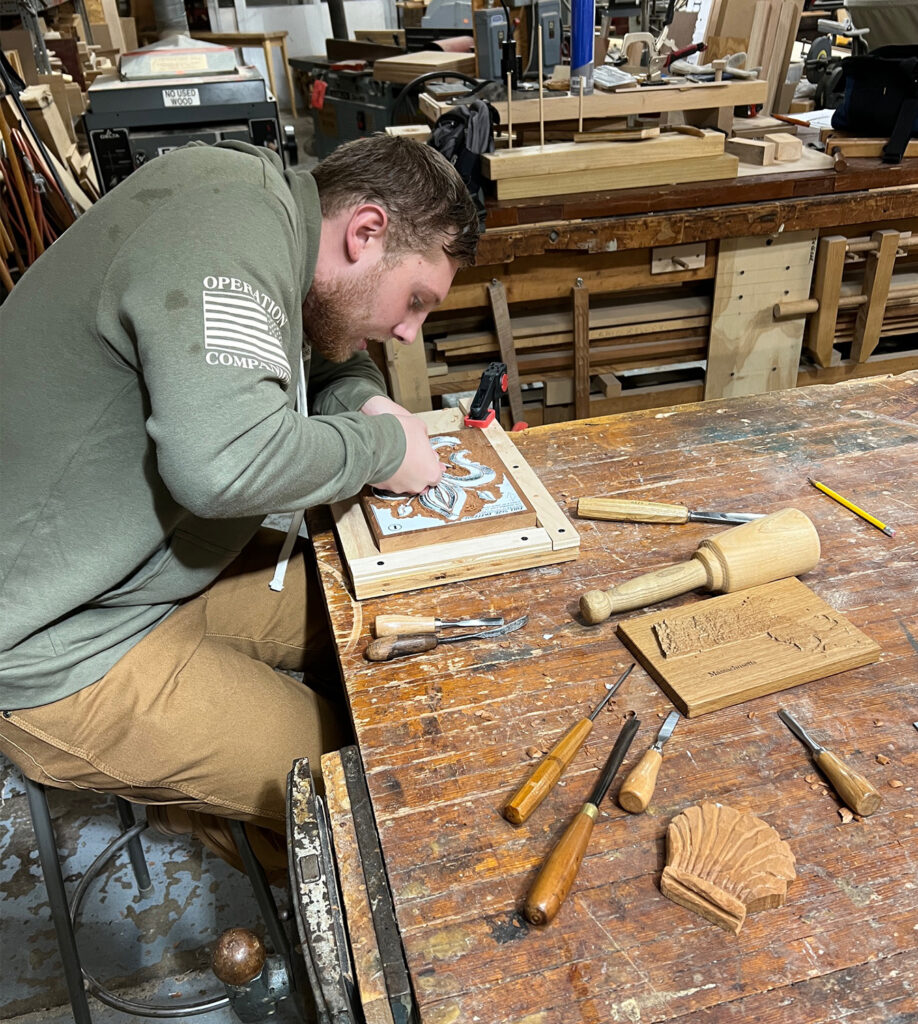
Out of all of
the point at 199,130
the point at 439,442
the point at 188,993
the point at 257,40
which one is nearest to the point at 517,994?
the point at 439,442

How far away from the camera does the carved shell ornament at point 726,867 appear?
87 centimetres

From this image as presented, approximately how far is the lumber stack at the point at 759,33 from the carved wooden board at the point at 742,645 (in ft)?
10.8

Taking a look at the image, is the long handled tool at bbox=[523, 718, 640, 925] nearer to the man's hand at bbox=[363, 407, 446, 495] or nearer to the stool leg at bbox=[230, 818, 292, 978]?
the man's hand at bbox=[363, 407, 446, 495]

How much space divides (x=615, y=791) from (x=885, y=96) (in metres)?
3.06

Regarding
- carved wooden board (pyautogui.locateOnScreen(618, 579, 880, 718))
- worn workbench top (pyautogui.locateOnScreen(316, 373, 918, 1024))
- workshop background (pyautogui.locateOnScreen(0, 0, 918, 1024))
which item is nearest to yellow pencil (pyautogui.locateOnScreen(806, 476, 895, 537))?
worn workbench top (pyautogui.locateOnScreen(316, 373, 918, 1024))

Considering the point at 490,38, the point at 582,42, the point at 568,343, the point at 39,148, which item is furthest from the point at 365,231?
the point at 39,148

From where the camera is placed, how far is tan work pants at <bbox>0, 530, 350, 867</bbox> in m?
1.46

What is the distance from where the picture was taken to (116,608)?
1.52 metres

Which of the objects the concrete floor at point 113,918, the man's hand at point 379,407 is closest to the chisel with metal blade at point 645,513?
the man's hand at point 379,407

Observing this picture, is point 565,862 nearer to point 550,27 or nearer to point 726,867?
point 726,867

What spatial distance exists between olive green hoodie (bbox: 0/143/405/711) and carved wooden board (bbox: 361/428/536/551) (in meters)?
0.10

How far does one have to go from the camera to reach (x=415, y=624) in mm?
1310

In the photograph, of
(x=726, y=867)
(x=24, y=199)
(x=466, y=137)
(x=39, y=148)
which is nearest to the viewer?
(x=726, y=867)

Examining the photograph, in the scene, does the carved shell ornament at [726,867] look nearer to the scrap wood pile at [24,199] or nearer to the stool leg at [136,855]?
the stool leg at [136,855]
